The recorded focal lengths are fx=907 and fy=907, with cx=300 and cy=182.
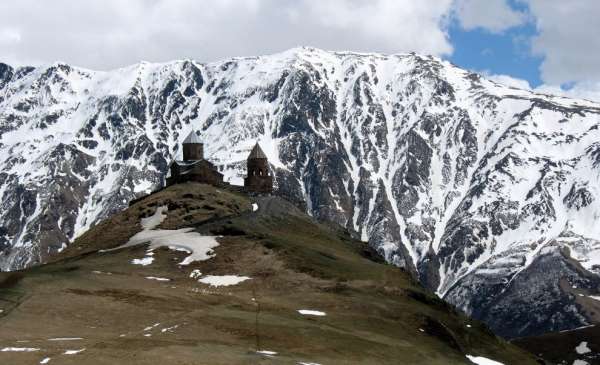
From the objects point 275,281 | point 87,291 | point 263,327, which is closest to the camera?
point 263,327

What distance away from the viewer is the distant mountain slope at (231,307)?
7194cm

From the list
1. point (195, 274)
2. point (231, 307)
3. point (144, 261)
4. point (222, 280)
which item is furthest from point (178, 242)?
point (231, 307)

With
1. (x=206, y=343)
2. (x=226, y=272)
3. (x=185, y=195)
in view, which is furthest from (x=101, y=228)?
(x=206, y=343)

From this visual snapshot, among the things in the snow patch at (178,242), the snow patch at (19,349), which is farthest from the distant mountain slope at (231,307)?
the snow patch at (178,242)

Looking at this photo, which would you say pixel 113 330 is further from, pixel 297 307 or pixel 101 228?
pixel 101 228

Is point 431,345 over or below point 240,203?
below

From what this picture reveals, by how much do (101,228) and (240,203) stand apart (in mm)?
28898

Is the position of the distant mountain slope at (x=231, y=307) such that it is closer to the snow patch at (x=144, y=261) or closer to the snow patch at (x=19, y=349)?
the snow patch at (x=144, y=261)

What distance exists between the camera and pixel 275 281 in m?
116

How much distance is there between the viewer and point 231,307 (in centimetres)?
9544

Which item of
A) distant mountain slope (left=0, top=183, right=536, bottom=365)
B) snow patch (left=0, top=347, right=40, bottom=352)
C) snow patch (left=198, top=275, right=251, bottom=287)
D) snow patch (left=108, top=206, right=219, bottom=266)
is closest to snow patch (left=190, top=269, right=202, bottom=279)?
distant mountain slope (left=0, top=183, right=536, bottom=365)

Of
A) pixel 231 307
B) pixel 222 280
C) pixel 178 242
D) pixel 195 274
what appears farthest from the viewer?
pixel 178 242

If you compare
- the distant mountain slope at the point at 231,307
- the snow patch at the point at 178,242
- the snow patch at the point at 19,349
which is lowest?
the snow patch at the point at 19,349

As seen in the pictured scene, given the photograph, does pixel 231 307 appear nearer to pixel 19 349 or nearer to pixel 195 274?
pixel 195 274
